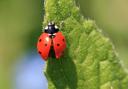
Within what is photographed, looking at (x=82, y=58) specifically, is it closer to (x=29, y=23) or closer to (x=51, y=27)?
(x=51, y=27)

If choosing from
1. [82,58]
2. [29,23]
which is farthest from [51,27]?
[29,23]

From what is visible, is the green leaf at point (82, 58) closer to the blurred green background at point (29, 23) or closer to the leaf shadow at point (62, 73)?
the leaf shadow at point (62, 73)

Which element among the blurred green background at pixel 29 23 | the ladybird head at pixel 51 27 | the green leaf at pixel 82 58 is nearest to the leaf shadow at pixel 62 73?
the green leaf at pixel 82 58

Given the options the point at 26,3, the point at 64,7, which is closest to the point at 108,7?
the point at 26,3

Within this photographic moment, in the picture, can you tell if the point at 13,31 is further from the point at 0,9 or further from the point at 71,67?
the point at 71,67

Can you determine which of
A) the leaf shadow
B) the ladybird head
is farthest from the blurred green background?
the leaf shadow
